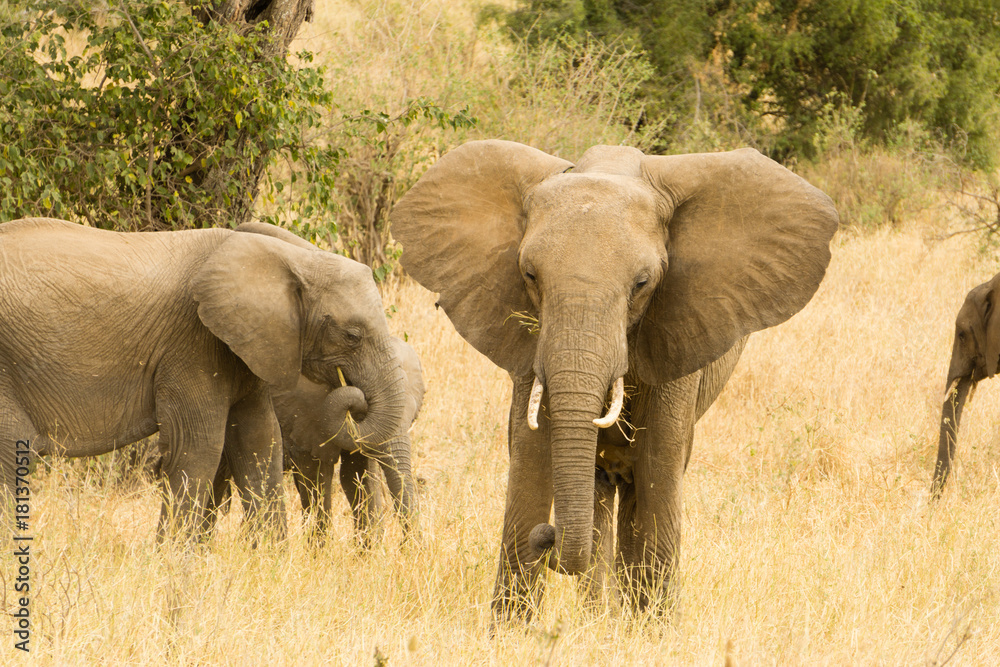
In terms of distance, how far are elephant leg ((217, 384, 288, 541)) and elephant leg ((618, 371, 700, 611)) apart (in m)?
1.74

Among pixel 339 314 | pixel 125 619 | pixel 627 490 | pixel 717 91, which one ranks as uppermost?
pixel 717 91

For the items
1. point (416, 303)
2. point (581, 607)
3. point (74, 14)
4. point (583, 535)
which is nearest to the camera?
point (583, 535)

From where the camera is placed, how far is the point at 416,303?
32.9ft

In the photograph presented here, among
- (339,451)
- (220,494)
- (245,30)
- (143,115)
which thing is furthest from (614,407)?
(245,30)

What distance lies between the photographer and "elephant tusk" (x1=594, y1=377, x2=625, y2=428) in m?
3.33

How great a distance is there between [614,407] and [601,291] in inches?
13.4

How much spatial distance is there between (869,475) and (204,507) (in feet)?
13.0

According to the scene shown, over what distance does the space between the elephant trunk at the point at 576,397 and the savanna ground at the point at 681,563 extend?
28 cm

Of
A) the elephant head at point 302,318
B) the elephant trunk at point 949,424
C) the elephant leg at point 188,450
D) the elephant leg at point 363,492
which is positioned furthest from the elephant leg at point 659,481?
the elephant trunk at point 949,424

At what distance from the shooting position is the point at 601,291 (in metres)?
3.41

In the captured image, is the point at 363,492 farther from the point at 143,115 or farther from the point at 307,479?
the point at 143,115

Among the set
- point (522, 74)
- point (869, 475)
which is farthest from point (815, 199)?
point (522, 74)

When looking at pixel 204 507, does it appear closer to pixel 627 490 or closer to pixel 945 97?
pixel 627 490

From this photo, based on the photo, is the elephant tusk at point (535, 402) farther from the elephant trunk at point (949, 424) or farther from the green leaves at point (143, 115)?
the elephant trunk at point (949, 424)
